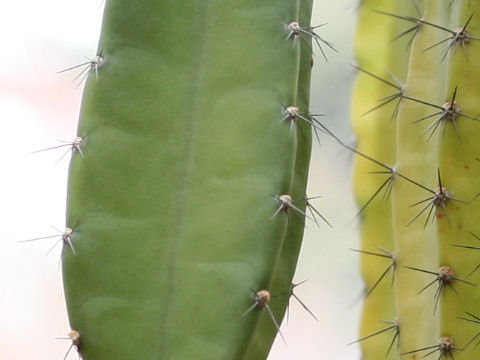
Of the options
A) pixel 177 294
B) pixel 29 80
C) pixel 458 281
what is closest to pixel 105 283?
pixel 177 294

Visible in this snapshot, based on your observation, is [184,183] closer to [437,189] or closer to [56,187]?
[437,189]

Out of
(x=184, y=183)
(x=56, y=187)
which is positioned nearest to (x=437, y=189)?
(x=184, y=183)

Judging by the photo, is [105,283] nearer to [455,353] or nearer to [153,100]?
[153,100]

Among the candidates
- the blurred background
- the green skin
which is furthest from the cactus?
the blurred background

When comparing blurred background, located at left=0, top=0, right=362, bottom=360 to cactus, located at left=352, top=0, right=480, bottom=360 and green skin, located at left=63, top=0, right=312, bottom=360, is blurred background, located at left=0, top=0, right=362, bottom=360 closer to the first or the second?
cactus, located at left=352, top=0, right=480, bottom=360

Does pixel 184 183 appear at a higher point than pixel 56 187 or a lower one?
lower

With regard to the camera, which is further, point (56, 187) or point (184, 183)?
point (56, 187)
